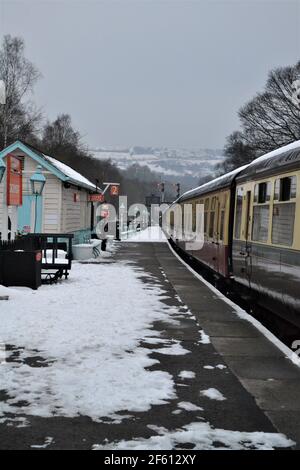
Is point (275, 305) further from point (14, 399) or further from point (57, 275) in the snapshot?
point (57, 275)

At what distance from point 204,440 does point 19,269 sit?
7.84 m

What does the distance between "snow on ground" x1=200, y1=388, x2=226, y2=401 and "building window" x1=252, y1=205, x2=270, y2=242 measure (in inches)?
156

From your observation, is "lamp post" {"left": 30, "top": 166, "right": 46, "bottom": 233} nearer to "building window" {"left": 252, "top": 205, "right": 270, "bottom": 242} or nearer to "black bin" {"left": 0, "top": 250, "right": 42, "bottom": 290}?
"black bin" {"left": 0, "top": 250, "right": 42, "bottom": 290}

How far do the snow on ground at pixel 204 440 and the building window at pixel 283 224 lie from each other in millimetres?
3590

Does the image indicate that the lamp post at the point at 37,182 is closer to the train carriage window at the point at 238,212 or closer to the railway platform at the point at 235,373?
the train carriage window at the point at 238,212

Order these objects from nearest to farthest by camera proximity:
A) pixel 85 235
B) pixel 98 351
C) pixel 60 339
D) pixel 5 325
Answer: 1. pixel 98 351
2. pixel 60 339
3. pixel 5 325
4. pixel 85 235

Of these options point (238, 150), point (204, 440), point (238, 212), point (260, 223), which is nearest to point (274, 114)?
point (238, 150)

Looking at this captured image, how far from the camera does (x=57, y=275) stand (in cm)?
1275

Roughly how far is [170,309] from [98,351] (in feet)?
10.8

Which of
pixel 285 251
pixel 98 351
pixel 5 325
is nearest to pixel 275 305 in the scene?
pixel 285 251

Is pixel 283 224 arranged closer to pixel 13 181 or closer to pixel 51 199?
pixel 13 181

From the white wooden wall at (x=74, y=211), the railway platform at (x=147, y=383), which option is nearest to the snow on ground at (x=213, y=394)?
the railway platform at (x=147, y=383)

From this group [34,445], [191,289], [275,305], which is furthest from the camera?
[191,289]

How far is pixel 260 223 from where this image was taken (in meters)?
9.21
